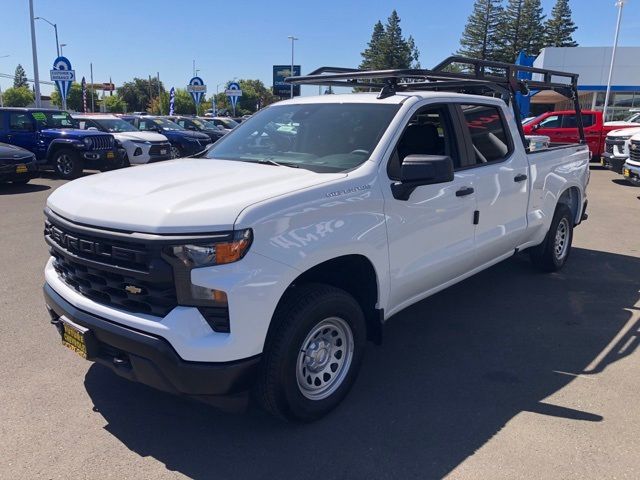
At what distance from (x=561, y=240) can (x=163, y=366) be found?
5373 millimetres

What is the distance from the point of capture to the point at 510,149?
5184 millimetres

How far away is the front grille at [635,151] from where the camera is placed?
11965mm

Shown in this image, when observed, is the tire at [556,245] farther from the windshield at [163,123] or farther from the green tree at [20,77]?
the green tree at [20,77]

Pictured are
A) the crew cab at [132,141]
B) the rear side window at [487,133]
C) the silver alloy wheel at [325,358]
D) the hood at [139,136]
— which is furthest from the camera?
the hood at [139,136]

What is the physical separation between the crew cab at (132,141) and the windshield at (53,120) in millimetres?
486

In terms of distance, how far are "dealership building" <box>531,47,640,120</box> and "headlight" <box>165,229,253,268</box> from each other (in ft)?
125

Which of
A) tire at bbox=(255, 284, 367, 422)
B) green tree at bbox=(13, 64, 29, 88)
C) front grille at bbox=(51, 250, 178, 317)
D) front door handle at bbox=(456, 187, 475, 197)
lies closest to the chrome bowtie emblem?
front grille at bbox=(51, 250, 178, 317)

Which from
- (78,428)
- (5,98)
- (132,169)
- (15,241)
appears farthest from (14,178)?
(5,98)

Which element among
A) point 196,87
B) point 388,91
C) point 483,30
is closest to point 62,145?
point 388,91

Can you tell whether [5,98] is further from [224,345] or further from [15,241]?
[224,345]

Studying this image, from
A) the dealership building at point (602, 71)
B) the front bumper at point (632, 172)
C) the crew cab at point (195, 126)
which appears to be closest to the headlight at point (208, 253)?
the front bumper at point (632, 172)

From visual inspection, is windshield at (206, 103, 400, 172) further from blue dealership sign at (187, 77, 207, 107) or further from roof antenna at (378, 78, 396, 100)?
blue dealership sign at (187, 77, 207, 107)

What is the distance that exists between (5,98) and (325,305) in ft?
370

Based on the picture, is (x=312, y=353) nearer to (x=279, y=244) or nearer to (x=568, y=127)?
(x=279, y=244)
